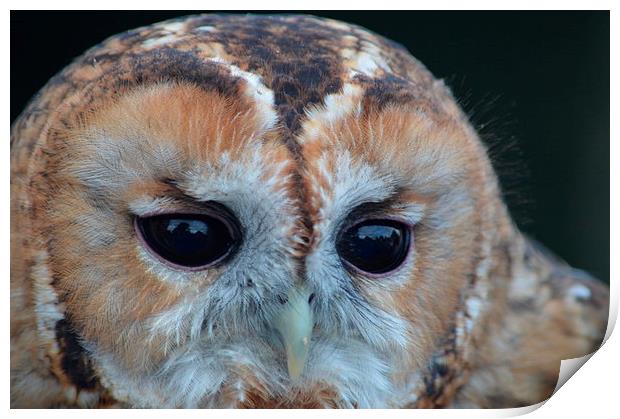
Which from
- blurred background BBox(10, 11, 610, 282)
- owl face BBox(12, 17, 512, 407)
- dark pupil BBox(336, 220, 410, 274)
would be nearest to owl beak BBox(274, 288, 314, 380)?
owl face BBox(12, 17, 512, 407)

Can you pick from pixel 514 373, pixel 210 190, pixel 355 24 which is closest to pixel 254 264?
pixel 210 190

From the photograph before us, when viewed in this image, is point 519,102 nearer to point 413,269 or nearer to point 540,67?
point 540,67

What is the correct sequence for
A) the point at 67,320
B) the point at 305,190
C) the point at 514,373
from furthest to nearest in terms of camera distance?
1. the point at 514,373
2. the point at 67,320
3. the point at 305,190

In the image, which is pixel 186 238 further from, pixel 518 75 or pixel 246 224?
pixel 518 75

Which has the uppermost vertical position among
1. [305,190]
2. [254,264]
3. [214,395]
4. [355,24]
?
[355,24]

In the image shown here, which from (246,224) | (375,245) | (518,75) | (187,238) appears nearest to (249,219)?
(246,224)

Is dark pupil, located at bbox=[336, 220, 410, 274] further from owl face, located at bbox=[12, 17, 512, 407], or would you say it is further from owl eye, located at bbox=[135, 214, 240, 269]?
owl eye, located at bbox=[135, 214, 240, 269]
